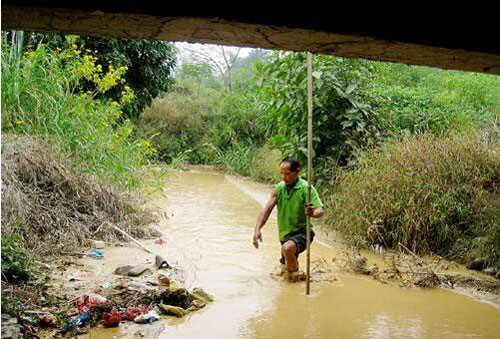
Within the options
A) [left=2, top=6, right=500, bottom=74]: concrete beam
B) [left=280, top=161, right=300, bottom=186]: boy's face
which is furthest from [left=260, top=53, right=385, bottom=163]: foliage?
[left=2, top=6, right=500, bottom=74]: concrete beam

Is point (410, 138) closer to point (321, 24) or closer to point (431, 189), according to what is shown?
point (431, 189)

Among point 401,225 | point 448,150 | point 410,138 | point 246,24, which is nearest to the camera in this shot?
point 246,24

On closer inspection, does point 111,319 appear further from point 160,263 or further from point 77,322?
point 160,263

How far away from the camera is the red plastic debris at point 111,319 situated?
12.2 ft

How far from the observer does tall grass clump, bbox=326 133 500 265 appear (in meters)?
6.13

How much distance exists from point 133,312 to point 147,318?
13 centimetres

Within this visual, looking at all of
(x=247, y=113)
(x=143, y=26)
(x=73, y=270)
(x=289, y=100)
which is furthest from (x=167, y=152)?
(x=143, y=26)

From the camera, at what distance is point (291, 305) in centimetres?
474

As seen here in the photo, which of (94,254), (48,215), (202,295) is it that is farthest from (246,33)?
(48,215)

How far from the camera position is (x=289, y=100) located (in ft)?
29.5

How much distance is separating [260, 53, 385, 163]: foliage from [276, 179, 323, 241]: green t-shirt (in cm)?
310

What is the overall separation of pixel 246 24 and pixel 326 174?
670 centimetres

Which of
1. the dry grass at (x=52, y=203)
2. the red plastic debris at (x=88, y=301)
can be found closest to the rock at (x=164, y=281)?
the red plastic debris at (x=88, y=301)

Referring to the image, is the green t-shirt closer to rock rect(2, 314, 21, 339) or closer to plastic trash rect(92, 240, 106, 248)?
plastic trash rect(92, 240, 106, 248)
